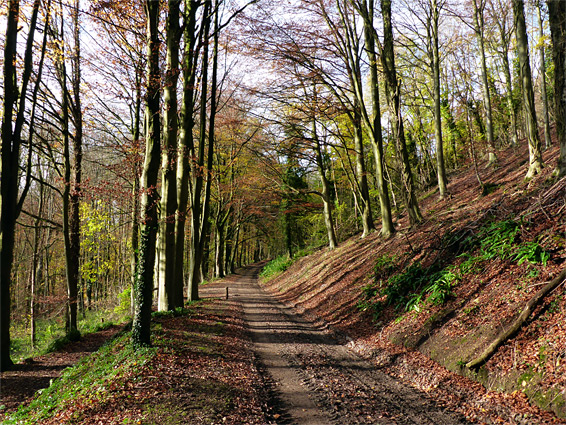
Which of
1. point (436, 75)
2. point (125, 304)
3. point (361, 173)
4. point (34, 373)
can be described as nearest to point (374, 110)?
point (361, 173)

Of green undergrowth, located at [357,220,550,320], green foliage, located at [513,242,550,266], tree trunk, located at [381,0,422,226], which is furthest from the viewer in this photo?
tree trunk, located at [381,0,422,226]

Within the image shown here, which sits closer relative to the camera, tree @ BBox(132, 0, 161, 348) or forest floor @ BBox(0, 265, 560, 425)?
forest floor @ BBox(0, 265, 560, 425)

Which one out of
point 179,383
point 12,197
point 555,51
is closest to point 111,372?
point 179,383

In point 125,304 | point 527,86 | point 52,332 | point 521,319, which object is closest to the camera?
point 521,319

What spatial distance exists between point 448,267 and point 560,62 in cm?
484

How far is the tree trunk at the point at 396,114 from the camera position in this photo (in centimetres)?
1194

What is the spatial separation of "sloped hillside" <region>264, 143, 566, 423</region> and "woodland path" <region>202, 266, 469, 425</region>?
1.38 feet

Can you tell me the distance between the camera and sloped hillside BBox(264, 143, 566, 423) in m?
4.33

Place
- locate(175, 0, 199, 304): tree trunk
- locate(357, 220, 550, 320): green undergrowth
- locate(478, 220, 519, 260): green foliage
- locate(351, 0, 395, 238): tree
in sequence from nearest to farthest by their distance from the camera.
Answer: locate(357, 220, 550, 320): green undergrowth < locate(478, 220, 519, 260): green foliage < locate(175, 0, 199, 304): tree trunk < locate(351, 0, 395, 238): tree

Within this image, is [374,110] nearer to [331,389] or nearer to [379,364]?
[379,364]

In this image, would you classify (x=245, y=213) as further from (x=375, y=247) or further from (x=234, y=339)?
(x=234, y=339)

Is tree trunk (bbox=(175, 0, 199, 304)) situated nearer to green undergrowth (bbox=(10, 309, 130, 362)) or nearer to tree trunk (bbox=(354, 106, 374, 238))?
green undergrowth (bbox=(10, 309, 130, 362))

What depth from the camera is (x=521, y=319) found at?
4863 millimetres

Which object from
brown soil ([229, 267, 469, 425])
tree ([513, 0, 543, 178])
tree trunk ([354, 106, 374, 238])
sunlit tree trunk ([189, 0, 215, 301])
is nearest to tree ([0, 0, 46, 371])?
sunlit tree trunk ([189, 0, 215, 301])
